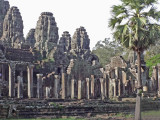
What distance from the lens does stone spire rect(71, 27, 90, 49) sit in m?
56.1

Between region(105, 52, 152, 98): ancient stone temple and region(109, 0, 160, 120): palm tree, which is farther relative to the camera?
region(105, 52, 152, 98): ancient stone temple

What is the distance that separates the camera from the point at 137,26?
53.4 feet

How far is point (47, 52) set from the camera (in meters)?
47.9

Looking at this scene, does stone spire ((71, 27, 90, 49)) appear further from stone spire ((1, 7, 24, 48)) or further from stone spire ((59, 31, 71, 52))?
stone spire ((1, 7, 24, 48))

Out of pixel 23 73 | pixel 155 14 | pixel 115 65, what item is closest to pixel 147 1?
pixel 155 14

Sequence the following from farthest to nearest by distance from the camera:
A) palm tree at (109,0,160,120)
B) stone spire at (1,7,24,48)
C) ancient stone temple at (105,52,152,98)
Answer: stone spire at (1,7,24,48), ancient stone temple at (105,52,152,98), palm tree at (109,0,160,120)

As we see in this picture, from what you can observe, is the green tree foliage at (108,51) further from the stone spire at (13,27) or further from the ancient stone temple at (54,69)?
the stone spire at (13,27)

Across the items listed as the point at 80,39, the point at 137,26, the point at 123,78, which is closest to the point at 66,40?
the point at 80,39

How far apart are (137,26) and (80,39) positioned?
40.3 m

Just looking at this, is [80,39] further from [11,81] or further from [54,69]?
[11,81]

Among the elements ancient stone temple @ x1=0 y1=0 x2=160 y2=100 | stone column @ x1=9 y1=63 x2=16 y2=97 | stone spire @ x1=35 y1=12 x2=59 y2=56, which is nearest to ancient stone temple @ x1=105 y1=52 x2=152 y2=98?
ancient stone temple @ x1=0 y1=0 x2=160 y2=100

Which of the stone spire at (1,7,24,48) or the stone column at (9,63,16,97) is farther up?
the stone spire at (1,7,24,48)

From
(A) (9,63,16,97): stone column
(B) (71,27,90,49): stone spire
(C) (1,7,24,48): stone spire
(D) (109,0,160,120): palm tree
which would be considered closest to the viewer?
(D) (109,0,160,120): palm tree

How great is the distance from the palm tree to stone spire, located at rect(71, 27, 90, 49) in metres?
38.9
